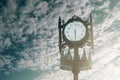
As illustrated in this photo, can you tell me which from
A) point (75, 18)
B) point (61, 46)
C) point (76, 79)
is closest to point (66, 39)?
point (61, 46)

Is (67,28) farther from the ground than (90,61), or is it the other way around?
(67,28)

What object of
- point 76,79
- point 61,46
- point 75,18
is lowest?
point 76,79

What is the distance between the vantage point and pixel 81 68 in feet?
27.7

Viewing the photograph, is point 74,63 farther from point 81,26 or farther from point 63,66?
point 81,26

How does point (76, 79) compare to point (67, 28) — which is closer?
point (76, 79)

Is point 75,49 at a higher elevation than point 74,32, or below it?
below

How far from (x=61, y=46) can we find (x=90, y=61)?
1270 millimetres

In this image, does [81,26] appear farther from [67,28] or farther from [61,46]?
[61,46]

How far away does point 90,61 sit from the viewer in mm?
8719

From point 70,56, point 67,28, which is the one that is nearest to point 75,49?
point 70,56

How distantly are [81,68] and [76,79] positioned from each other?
463mm

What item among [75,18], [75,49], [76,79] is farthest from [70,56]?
[75,18]

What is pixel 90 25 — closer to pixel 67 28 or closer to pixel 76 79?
pixel 67 28

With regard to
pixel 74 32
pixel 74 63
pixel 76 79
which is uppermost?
pixel 74 32
